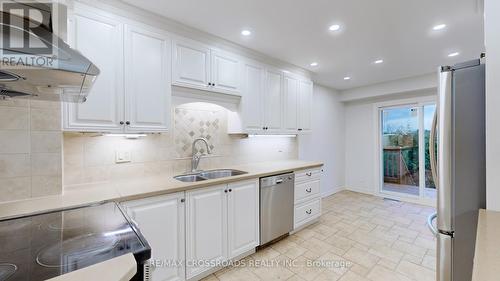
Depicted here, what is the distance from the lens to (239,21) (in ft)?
6.93

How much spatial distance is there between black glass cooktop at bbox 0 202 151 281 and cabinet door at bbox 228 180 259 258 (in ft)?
3.72

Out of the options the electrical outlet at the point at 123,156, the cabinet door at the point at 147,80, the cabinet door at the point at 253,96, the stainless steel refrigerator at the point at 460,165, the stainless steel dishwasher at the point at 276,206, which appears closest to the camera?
the stainless steel refrigerator at the point at 460,165

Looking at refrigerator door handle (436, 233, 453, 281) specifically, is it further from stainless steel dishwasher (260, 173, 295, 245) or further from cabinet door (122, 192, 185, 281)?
cabinet door (122, 192, 185, 281)

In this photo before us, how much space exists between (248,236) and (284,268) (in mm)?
483

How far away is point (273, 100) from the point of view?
3.07 meters

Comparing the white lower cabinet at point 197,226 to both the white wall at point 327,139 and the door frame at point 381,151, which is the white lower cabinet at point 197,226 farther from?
the door frame at point 381,151

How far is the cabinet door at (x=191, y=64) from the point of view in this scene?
2.12 meters

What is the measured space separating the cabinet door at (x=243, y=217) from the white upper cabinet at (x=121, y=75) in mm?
1007

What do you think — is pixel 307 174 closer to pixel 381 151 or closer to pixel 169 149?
pixel 169 149

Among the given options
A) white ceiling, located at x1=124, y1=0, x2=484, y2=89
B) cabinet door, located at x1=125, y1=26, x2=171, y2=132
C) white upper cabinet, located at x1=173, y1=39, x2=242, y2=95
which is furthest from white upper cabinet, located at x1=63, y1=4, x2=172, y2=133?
white ceiling, located at x1=124, y1=0, x2=484, y2=89

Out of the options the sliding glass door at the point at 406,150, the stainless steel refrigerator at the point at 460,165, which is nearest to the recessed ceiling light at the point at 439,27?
the stainless steel refrigerator at the point at 460,165

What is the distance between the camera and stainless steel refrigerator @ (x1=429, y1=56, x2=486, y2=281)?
122cm

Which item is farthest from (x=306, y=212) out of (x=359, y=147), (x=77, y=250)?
(x=359, y=147)

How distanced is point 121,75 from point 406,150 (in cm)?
533
